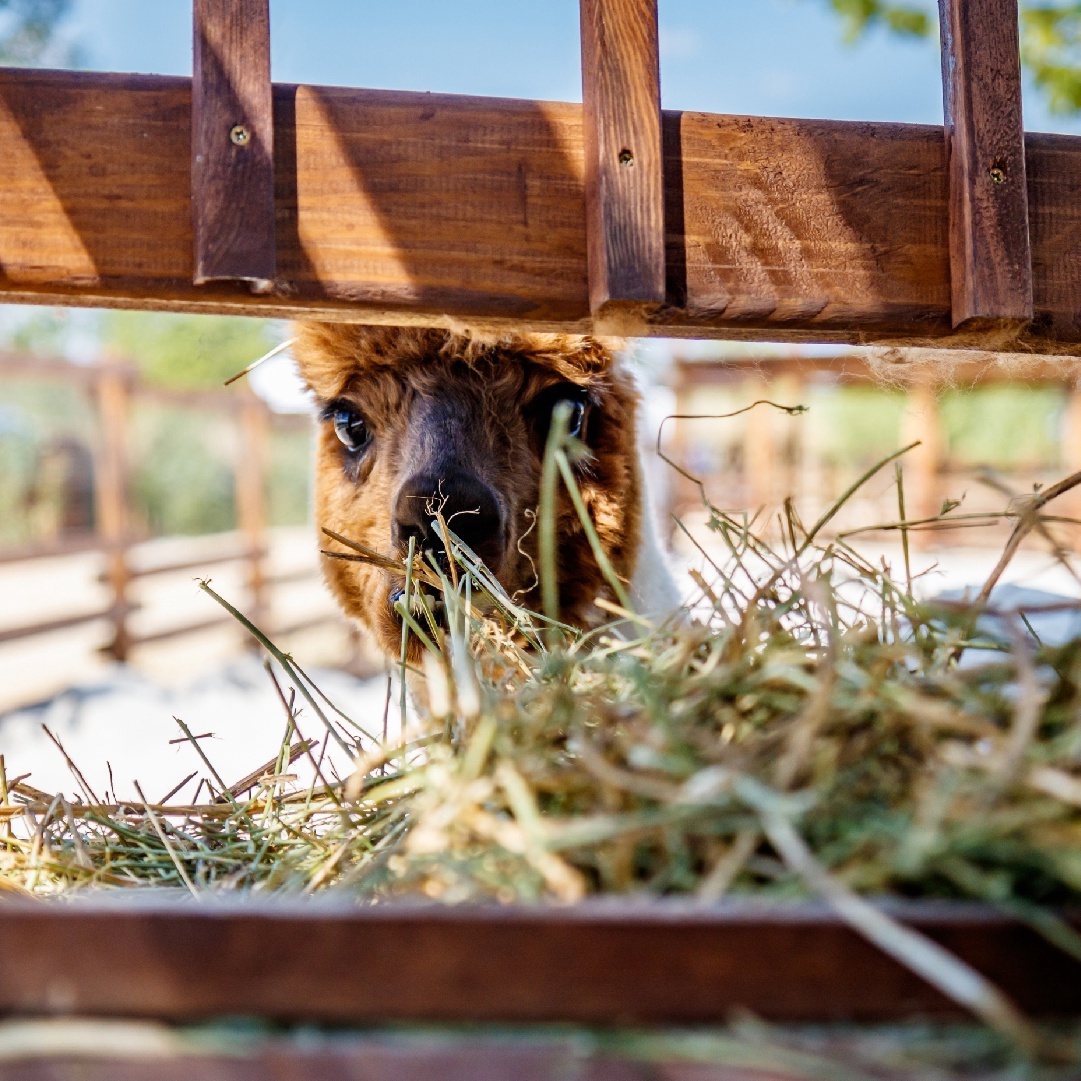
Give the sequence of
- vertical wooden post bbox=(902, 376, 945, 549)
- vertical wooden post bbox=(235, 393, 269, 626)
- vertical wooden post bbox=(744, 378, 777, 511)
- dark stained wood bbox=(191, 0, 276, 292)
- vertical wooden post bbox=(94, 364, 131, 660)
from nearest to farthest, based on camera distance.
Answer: dark stained wood bbox=(191, 0, 276, 292), vertical wooden post bbox=(94, 364, 131, 660), vertical wooden post bbox=(235, 393, 269, 626), vertical wooden post bbox=(902, 376, 945, 549), vertical wooden post bbox=(744, 378, 777, 511)

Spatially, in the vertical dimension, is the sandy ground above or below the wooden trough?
below

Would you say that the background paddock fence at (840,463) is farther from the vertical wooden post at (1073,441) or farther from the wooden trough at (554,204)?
the wooden trough at (554,204)

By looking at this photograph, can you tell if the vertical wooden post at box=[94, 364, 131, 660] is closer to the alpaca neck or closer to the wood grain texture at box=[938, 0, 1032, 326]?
the alpaca neck

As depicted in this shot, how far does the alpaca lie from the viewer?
10.5ft

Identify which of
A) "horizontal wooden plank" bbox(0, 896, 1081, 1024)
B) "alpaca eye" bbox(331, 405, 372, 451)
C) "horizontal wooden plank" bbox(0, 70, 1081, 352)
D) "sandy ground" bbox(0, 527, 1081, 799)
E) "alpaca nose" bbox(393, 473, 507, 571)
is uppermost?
"horizontal wooden plank" bbox(0, 70, 1081, 352)

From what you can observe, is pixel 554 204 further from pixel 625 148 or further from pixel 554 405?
pixel 554 405

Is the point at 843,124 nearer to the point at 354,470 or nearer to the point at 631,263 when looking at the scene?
the point at 631,263

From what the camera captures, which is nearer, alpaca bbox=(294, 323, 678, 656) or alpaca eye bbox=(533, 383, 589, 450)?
alpaca bbox=(294, 323, 678, 656)

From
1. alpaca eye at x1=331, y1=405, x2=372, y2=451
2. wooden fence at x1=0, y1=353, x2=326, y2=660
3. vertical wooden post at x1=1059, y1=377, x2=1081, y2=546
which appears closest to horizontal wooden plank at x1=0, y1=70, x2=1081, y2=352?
alpaca eye at x1=331, y1=405, x2=372, y2=451

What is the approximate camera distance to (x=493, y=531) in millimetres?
2895

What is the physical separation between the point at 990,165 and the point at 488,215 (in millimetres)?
939

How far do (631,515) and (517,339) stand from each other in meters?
0.72

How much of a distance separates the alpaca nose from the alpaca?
61 millimetres

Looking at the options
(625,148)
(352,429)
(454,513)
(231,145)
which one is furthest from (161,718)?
(625,148)
